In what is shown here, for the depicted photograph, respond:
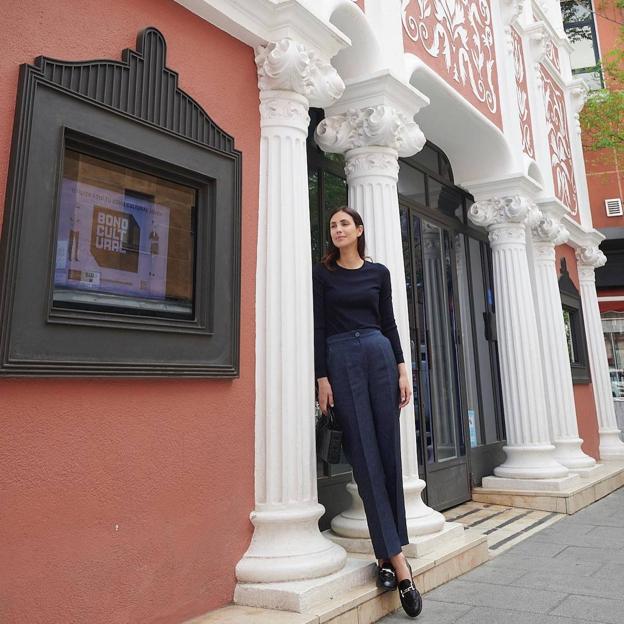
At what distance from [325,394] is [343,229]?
895mm

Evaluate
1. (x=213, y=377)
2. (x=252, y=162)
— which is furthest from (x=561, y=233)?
(x=213, y=377)

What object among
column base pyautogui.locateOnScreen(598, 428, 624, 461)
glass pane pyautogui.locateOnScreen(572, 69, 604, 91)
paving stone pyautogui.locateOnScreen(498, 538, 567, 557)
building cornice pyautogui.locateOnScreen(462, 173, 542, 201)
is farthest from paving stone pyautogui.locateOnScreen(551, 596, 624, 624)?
glass pane pyautogui.locateOnScreen(572, 69, 604, 91)

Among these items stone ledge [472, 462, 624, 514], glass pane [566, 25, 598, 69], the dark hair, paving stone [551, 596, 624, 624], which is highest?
glass pane [566, 25, 598, 69]

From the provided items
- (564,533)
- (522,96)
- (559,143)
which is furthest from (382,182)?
(559,143)

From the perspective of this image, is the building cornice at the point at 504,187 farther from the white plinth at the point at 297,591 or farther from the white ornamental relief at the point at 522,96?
the white plinth at the point at 297,591

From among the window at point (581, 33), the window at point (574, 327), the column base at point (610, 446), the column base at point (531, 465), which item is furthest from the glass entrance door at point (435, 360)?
the window at point (581, 33)

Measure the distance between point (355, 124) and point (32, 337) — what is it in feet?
9.07

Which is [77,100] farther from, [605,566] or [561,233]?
[561,233]

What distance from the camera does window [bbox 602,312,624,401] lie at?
12.8 m

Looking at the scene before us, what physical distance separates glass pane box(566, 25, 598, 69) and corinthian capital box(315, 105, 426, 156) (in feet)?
37.4

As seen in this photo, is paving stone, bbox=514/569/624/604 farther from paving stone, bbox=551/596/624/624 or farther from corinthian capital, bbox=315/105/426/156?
corinthian capital, bbox=315/105/426/156

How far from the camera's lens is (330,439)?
9.83ft

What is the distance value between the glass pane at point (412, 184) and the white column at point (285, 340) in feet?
7.77

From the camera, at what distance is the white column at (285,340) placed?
9.57 feet
